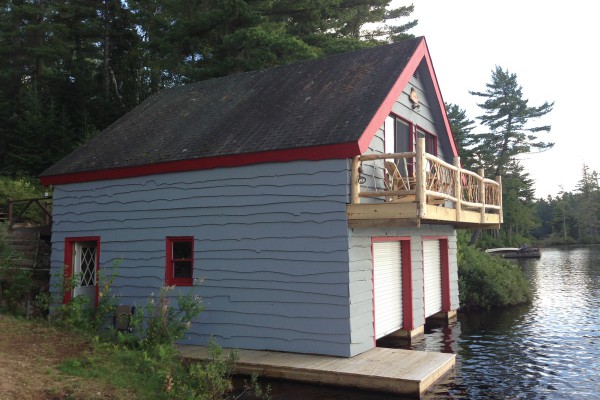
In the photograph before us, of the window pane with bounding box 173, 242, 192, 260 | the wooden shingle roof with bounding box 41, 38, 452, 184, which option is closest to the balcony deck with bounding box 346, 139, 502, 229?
the wooden shingle roof with bounding box 41, 38, 452, 184

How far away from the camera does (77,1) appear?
32.7 meters

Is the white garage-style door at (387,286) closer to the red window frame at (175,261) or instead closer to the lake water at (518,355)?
the lake water at (518,355)

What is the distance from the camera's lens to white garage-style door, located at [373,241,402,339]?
11.1m

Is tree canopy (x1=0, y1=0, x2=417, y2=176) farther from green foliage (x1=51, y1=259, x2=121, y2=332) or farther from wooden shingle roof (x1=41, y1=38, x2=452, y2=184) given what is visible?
green foliage (x1=51, y1=259, x2=121, y2=332)

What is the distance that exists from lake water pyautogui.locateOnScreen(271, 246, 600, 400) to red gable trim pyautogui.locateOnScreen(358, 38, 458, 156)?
14.9 feet

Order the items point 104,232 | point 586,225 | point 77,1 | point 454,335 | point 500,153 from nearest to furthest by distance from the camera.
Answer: point 104,232 → point 454,335 → point 77,1 → point 500,153 → point 586,225

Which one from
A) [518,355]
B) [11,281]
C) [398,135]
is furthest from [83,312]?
[518,355]

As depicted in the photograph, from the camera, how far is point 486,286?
61.7 ft

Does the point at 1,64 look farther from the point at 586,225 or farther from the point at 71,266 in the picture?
the point at 586,225

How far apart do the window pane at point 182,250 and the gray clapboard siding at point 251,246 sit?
275 millimetres

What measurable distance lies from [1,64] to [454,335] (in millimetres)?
35021

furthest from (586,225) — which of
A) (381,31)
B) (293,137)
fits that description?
(293,137)

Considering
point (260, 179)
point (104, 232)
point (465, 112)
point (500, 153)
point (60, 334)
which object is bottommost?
point (60, 334)

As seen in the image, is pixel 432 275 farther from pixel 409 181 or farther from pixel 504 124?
pixel 504 124
